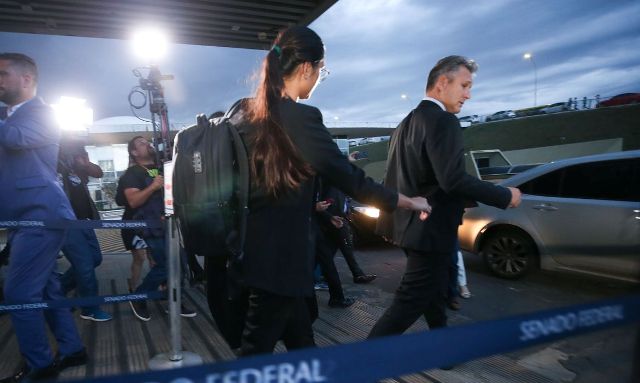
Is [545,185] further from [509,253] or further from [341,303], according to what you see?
[341,303]

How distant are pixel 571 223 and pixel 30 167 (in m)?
4.94

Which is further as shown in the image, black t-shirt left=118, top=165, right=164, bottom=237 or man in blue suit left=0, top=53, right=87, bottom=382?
black t-shirt left=118, top=165, right=164, bottom=237

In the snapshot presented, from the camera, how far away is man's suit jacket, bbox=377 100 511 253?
2092mm

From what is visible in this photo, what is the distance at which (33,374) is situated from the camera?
241cm

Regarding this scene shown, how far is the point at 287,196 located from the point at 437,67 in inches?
61.7

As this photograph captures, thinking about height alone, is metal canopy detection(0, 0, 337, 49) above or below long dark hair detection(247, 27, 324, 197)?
above

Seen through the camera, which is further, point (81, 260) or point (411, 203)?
point (81, 260)

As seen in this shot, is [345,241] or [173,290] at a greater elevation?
[173,290]

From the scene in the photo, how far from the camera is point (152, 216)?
3965 mm

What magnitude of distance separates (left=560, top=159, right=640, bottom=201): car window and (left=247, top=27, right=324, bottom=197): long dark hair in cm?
399

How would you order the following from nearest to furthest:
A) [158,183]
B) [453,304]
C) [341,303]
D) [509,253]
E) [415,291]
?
1. [415,291]
2. [158,183]
3. [453,304]
4. [341,303]
5. [509,253]

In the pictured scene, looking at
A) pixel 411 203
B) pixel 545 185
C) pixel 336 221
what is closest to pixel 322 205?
pixel 336 221

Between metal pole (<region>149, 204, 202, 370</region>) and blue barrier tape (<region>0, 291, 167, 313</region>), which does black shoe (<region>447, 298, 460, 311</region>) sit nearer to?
metal pole (<region>149, 204, 202, 370</region>)

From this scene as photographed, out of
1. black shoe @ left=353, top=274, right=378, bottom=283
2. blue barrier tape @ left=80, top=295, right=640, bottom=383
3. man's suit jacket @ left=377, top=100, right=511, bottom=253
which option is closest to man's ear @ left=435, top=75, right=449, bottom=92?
man's suit jacket @ left=377, top=100, right=511, bottom=253
